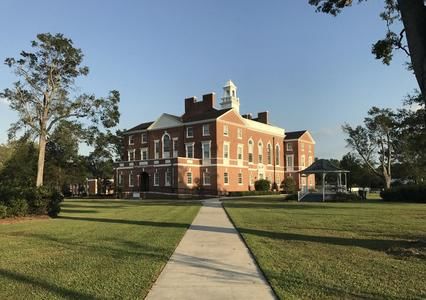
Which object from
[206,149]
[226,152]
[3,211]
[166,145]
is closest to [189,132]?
[206,149]

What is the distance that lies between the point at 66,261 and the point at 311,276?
5.22 meters

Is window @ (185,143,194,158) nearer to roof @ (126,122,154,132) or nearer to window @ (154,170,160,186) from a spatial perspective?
window @ (154,170,160,186)

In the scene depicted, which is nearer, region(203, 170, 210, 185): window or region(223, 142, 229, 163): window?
region(203, 170, 210, 185): window

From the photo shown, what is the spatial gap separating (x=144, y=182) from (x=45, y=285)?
54337 mm

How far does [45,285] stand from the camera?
734 centimetres

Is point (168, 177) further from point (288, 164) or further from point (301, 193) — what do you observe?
point (288, 164)

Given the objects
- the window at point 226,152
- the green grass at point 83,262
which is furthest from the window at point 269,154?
the green grass at point 83,262

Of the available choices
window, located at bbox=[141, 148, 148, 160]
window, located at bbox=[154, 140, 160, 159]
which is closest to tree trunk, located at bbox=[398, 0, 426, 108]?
window, located at bbox=[154, 140, 160, 159]

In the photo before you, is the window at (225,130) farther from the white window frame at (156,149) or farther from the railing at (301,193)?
the railing at (301,193)

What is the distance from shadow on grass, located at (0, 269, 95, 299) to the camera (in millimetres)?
6633

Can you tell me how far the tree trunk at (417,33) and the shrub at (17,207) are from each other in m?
18.9

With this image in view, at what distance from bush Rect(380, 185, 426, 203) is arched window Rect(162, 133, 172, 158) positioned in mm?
30079

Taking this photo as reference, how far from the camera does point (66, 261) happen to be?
966cm

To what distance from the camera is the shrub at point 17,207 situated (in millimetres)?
21703
